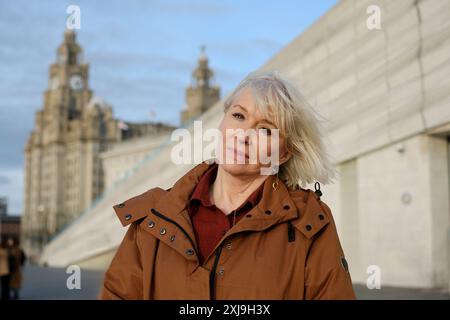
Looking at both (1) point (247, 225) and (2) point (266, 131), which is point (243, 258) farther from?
(2) point (266, 131)

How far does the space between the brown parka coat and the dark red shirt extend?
3.6 inches

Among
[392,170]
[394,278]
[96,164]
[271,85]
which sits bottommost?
[394,278]

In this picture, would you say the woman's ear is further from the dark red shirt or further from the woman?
the dark red shirt

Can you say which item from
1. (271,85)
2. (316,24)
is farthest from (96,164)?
(271,85)

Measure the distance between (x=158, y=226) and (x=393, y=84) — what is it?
573 inches

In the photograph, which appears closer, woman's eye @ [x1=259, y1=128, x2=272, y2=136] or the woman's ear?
woman's eye @ [x1=259, y1=128, x2=272, y2=136]

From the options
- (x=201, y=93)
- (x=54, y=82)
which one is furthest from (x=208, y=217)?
(x=54, y=82)

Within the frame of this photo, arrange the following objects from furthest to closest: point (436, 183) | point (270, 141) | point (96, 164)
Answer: point (96, 164) < point (436, 183) < point (270, 141)

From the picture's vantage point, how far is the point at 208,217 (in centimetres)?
281

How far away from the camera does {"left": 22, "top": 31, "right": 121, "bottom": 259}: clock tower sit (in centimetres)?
12375

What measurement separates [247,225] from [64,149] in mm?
132952

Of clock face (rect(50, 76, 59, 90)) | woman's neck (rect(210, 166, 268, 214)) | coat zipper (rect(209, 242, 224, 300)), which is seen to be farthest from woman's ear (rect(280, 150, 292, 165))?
clock face (rect(50, 76, 59, 90))
